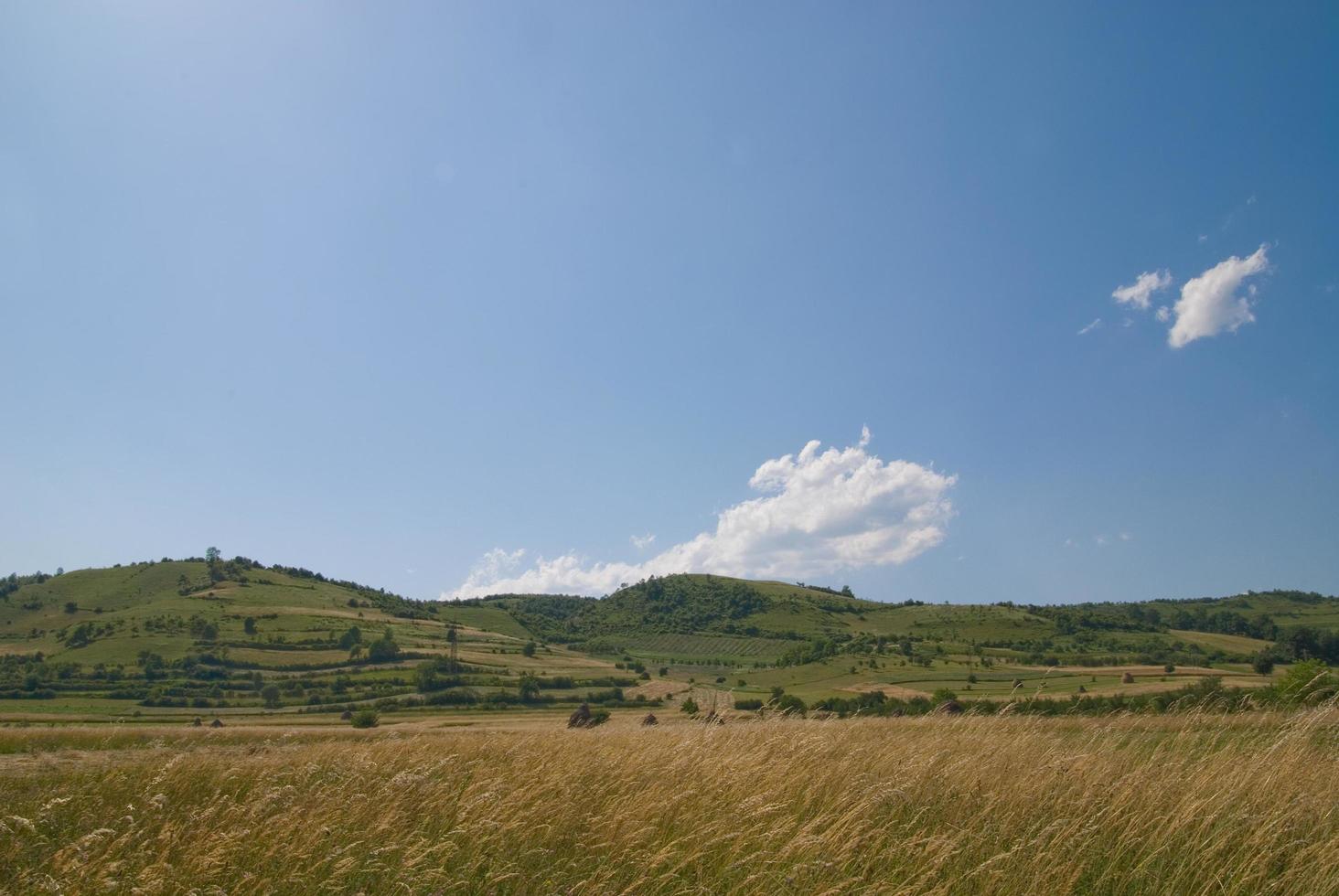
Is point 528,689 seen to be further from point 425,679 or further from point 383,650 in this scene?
point 383,650

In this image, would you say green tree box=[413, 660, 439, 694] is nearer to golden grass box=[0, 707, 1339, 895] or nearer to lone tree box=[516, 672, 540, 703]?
lone tree box=[516, 672, 540, 703]

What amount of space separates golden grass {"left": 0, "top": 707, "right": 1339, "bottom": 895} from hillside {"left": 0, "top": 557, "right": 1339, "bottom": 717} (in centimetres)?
7503

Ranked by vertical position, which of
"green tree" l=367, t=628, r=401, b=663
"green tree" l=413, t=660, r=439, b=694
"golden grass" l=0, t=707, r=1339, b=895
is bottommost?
"green tree" l=413, t=660, r=439, b=694

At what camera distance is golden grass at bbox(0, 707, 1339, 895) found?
511cm

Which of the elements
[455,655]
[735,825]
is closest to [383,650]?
[455,655]

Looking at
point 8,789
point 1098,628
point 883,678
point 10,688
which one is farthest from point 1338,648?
point 10,688

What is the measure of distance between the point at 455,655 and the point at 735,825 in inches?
5687

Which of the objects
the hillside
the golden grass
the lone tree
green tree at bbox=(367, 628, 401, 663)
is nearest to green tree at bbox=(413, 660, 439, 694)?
the hillside

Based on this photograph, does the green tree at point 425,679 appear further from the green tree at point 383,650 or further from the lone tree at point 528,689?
the green tree at point 383,650

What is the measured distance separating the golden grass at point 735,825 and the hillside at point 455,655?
75035 mm

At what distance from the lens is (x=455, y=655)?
138 m

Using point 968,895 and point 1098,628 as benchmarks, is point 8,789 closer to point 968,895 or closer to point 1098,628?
point 968,895

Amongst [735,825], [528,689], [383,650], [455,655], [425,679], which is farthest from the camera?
[455,655]

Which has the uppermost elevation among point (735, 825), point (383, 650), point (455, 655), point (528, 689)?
point (383, 650)
